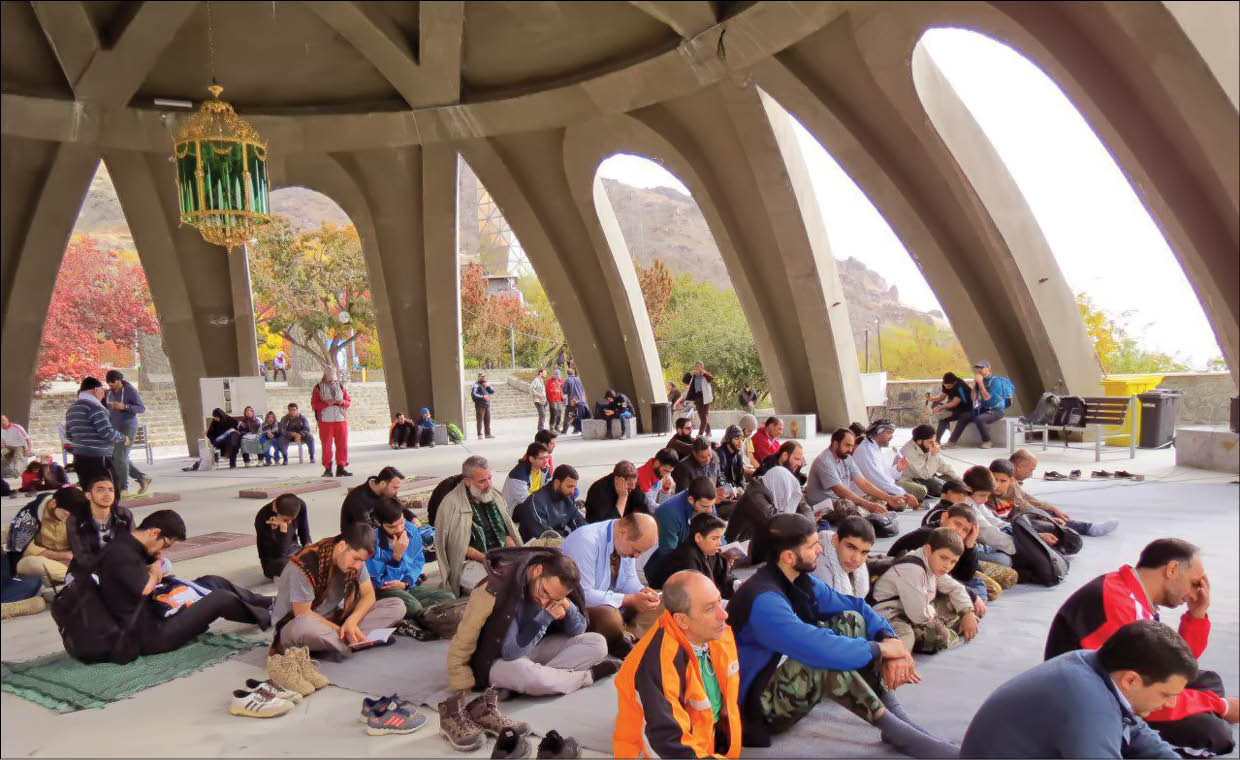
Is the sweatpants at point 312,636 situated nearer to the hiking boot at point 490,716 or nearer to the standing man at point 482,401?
the hiking boot at point 490,716

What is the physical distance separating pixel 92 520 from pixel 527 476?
6.07ft

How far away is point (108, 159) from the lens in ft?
8.45

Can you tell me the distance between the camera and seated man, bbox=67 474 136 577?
1.93 meters

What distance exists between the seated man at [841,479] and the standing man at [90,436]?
414 cm

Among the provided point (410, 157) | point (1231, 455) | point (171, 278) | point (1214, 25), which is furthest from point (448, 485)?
point (1214, 25)

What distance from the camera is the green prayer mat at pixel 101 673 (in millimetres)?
1329

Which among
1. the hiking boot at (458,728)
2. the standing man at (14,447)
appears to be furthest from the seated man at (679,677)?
the standing man at (14,447)

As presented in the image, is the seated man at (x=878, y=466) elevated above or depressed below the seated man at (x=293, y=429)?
below

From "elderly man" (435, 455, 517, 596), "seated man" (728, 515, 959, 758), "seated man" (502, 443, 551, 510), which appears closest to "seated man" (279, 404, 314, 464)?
"elderly man" (435, 455, 517, 596)

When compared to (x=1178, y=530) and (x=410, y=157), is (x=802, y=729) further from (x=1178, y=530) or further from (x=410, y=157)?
(x=410, y=157)

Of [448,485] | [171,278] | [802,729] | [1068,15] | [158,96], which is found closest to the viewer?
[1068,15]

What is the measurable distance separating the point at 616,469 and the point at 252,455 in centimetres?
168

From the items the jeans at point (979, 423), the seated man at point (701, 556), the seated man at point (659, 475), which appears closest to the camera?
the seated man at point (701, 556)

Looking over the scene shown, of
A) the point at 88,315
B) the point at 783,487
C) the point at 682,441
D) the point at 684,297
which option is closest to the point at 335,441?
the point at 88,315
